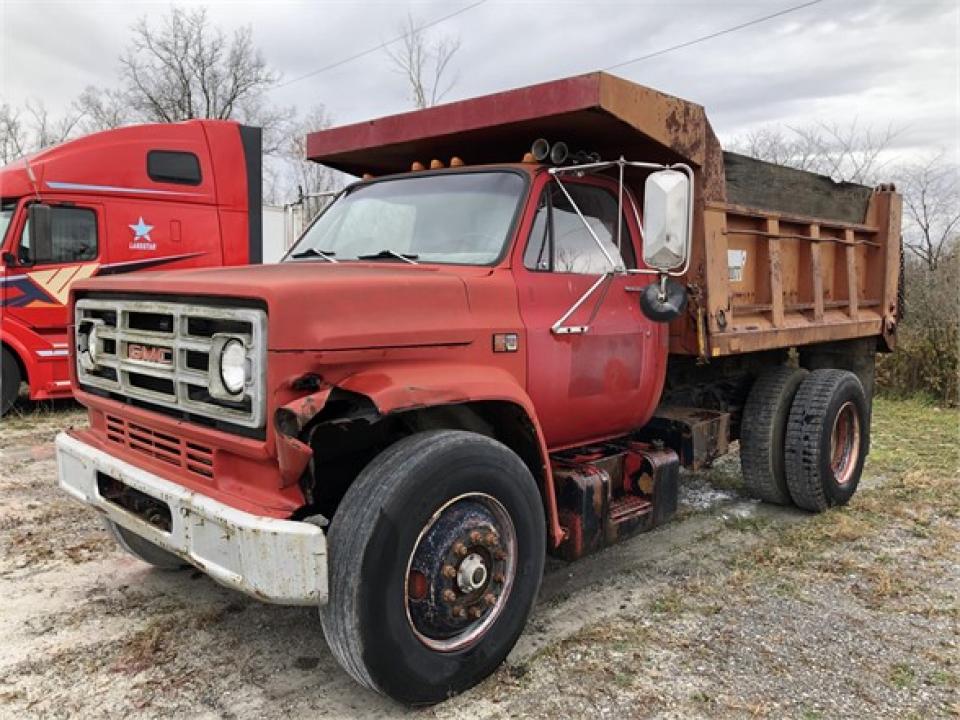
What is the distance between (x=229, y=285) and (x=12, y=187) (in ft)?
24.5

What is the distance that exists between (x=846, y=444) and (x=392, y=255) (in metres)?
4.04

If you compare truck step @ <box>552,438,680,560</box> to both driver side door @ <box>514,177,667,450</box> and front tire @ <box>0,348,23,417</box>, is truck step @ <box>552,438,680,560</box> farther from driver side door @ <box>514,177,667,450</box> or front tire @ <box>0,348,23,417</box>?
front tire @ <box>0,348,23,417</box>

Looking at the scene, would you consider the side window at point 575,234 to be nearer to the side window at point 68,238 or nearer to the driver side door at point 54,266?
the driver side door at point 54,266

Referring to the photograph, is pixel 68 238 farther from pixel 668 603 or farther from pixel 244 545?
pixel 668 603

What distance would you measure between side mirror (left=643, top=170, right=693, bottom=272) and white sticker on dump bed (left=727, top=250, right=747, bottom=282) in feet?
5.00

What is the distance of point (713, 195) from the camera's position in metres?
4.60

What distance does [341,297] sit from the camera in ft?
9.72

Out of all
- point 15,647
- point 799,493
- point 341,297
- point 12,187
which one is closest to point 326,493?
point 341,297

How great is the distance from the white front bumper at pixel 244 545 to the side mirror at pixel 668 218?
1922 mm

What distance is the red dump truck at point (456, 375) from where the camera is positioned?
282 centimetres

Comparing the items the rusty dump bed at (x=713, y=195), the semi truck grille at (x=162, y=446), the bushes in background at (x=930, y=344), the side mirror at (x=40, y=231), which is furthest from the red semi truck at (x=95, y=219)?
the bushes in background at (x=930, y=344)

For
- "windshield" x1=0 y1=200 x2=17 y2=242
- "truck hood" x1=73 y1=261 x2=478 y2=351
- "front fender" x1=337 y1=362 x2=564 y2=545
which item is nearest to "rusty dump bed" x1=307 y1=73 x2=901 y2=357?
"truck hood" x1=73 y1=261 x2=478 y2=351

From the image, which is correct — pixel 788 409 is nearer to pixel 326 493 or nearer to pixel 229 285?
pixel 326 493

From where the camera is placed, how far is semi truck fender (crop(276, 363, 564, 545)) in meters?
2.71
